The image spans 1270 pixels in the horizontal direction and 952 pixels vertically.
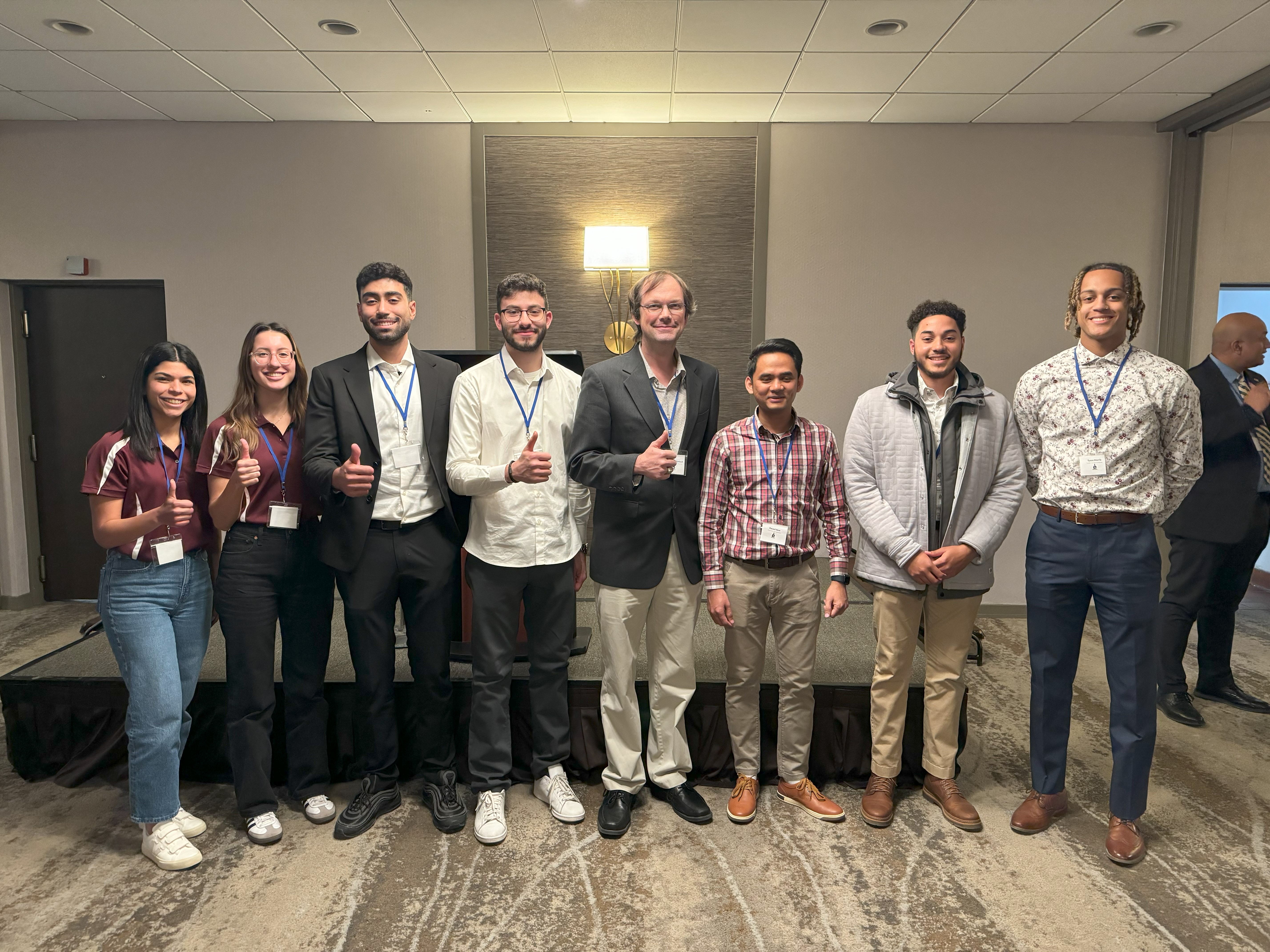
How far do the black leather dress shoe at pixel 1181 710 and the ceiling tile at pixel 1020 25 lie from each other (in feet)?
9.58

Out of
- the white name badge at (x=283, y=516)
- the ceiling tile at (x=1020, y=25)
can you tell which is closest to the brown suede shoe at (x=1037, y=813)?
the white name badge at (x=283, y=516)

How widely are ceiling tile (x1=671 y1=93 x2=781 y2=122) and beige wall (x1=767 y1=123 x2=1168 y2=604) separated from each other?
0.26 m

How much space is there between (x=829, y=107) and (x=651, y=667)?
3418 millimetres

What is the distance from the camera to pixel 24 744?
2.72 metres

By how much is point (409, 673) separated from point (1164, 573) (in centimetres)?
454

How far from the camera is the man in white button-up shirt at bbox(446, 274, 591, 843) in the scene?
2.32m

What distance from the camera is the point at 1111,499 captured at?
2.19 meters

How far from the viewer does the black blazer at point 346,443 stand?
225cm

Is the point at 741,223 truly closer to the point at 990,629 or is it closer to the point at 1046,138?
the point at 1046,138

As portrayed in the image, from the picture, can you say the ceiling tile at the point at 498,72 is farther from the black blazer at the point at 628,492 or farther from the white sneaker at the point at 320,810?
the white sneaker at the point at 320,810

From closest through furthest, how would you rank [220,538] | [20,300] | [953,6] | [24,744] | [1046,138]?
[220,538]
[24,744]
[953,6]
[1046,138]
[20,300]

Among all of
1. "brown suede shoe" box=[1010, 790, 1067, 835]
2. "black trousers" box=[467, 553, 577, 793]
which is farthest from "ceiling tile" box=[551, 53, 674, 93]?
"brown suede shoe" box=[1010, 790, 1067, 835]

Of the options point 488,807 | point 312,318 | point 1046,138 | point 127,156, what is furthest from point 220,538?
point 1046,138

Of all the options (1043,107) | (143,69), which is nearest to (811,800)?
(1043,107)
